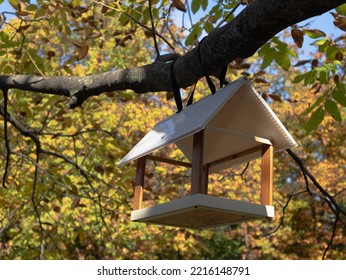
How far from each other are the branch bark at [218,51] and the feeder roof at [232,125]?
0.45 ft

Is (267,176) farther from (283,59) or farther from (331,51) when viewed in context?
(331,51)

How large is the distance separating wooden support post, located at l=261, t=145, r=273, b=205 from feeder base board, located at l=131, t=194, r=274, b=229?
7cm

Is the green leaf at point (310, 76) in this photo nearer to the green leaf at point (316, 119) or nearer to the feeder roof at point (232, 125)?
the green leaf at point (316, 119)

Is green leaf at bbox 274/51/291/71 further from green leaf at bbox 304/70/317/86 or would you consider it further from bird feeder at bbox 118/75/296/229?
bird feeder at bbox 118/75/296/229

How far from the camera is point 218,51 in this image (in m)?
2.11

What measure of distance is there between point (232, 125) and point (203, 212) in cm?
49

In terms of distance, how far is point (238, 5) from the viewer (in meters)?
3.48

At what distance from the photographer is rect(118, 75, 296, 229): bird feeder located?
2.14 metres

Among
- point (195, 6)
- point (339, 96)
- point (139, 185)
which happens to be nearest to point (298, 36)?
point (339, 96)

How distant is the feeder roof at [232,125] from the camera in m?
2.21

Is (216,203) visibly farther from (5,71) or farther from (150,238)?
(150,238)

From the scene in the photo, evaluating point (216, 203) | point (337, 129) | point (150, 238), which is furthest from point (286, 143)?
point (337, 129)

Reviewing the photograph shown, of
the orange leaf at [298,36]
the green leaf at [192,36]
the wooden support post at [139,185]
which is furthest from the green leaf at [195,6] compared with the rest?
the wooden support post at [139,185]

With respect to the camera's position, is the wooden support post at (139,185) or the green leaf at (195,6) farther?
the green leaf at (195,6)
